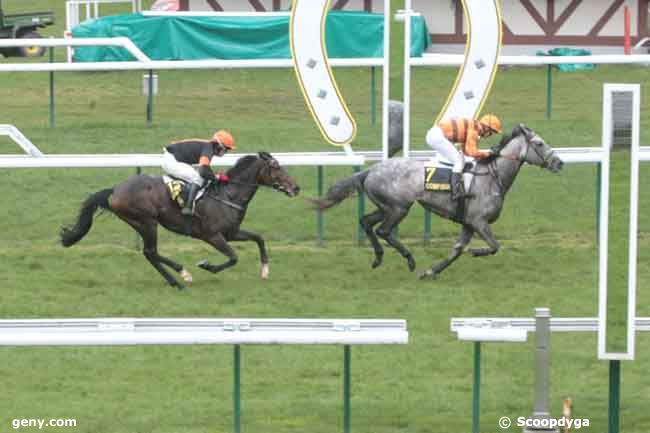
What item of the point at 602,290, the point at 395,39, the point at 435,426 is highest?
the point at 395,39

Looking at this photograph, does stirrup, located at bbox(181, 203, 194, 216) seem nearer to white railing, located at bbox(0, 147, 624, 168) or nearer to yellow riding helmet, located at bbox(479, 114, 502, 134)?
white railing, located at bbox(0, 147, 624, 168)

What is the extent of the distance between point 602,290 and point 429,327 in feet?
10.5

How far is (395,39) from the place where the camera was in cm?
1468

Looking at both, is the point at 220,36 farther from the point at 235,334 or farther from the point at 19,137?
the point at 235,334

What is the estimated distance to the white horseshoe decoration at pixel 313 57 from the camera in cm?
1274

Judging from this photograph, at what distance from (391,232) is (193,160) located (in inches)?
61.4

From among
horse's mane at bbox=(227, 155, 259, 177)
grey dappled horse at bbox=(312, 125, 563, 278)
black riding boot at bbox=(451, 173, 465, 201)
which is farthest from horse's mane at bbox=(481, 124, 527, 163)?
horse's mane at bbox=(227, 155, 259, 177)

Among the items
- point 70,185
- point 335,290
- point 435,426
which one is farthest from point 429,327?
point 70,185

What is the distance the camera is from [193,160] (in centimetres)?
1254

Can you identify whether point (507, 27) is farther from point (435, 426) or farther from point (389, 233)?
point (435, 426)

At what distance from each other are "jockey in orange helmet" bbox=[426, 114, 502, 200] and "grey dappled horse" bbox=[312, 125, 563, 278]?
0.09 meters

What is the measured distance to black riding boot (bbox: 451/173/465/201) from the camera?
12.7 m

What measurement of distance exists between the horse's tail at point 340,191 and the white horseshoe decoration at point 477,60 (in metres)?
0.72

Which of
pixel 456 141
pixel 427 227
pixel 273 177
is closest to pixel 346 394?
pixel 273 177
